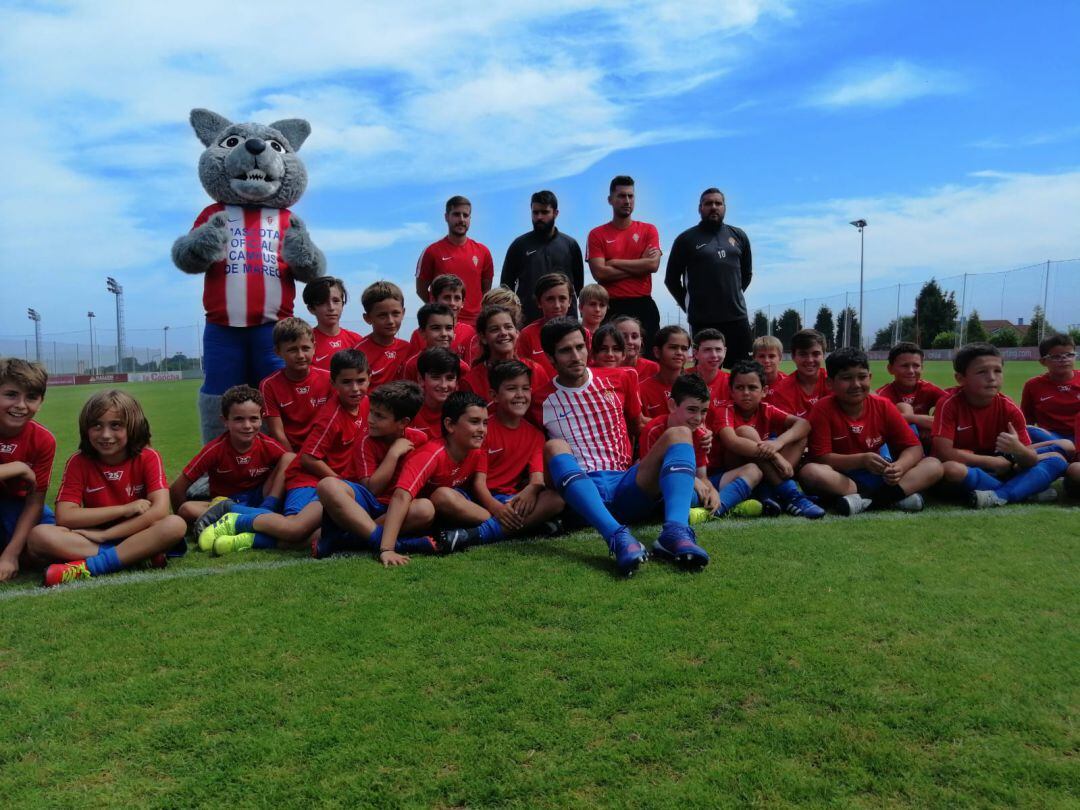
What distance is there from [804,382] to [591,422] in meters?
2.12

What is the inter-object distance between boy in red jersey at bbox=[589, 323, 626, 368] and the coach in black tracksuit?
2161 millimetres

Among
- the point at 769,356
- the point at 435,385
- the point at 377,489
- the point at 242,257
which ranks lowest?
the point at 377,489

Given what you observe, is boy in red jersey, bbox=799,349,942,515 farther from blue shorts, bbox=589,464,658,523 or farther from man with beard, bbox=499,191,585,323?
man with beard, bbox=499,191,585,323

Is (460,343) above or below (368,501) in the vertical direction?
above

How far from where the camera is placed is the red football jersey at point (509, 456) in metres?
4.52

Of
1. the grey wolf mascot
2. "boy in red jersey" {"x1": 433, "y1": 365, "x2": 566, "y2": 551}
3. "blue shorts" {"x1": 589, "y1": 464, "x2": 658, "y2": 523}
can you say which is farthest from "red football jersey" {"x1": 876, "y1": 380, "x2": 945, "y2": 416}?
the grey wolf mascot

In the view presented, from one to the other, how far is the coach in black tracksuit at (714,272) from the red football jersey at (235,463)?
398cm

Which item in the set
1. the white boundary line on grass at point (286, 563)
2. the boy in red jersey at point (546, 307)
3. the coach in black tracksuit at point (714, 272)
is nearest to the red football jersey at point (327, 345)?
the boy in red jersey at point (546, 307)

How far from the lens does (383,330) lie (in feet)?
18.4

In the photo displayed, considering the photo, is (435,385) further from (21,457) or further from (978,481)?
(978,481)

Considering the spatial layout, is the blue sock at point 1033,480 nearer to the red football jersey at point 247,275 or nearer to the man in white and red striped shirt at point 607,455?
the man in white and red striped shirt at point 607,455

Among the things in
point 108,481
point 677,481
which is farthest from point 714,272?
point 108,481

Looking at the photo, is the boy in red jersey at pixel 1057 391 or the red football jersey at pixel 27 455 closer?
the red football jersey at pixel 27 455

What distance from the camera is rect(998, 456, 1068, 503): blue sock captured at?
4.99 metres
